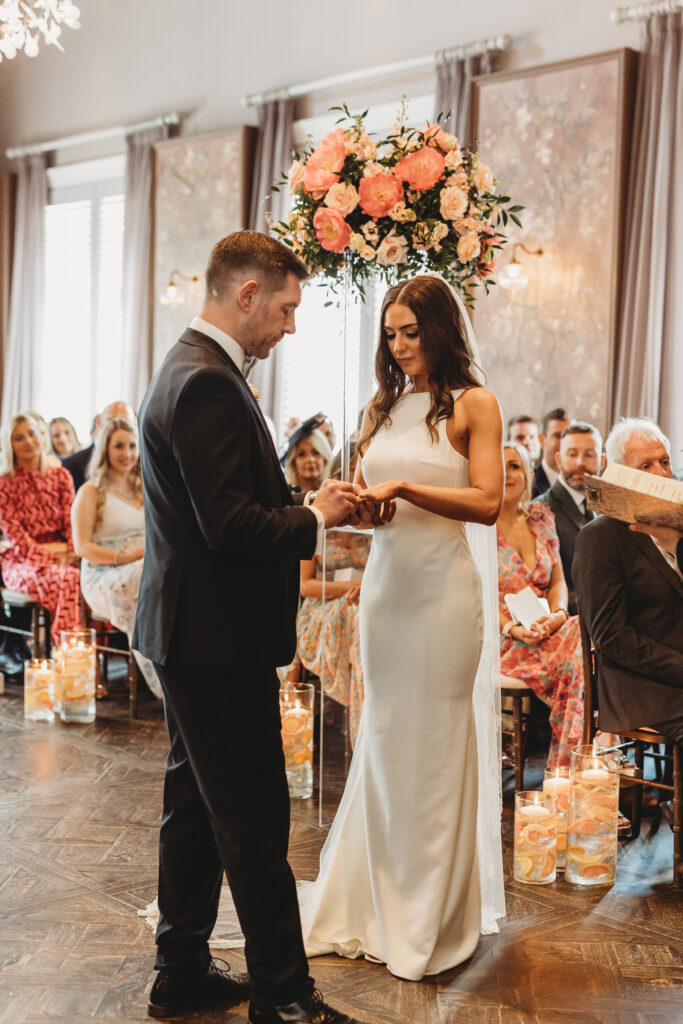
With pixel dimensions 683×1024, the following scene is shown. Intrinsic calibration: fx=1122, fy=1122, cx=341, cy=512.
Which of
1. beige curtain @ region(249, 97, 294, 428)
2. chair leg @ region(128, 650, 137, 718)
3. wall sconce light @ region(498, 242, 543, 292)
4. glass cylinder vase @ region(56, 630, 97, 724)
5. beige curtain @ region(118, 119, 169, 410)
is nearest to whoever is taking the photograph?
glass cylinder vase @ region(56, 630, 97, 724)

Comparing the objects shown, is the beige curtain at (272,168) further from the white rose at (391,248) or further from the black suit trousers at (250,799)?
the black suit trousers at (250,799)

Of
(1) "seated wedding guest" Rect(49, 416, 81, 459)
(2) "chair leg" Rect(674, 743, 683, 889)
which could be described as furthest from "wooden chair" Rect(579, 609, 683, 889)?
(1) "seated wedding guest" Rect(49, 416, 81, 459)

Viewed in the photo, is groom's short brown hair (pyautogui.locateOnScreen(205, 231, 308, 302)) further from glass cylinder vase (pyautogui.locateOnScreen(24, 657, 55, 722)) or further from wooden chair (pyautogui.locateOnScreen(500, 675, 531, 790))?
glass cylinder vase (pyautogui.locateOnScreen(24, 657, 55, 722))

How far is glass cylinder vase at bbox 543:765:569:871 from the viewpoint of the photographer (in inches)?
153

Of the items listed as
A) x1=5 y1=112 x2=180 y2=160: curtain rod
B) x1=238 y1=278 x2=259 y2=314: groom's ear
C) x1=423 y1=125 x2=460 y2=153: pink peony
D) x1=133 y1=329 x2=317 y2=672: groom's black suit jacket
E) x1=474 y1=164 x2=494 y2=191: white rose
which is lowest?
x1=133 y1=329 x2=317 y2=672: groom's black suit jacket

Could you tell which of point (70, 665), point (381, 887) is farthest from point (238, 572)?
point (70, 665)

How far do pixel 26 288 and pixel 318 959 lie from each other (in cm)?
1090

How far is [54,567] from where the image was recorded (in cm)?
657

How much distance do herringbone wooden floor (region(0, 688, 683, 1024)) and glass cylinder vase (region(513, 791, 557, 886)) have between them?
65 mm

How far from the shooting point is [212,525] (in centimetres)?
237

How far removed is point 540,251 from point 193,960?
20.9 feet

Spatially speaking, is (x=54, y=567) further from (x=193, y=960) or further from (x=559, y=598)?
(x=193, y=960)

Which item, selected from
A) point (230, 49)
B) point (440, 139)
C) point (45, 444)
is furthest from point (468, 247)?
point (230, 49)

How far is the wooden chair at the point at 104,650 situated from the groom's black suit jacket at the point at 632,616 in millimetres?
2794
